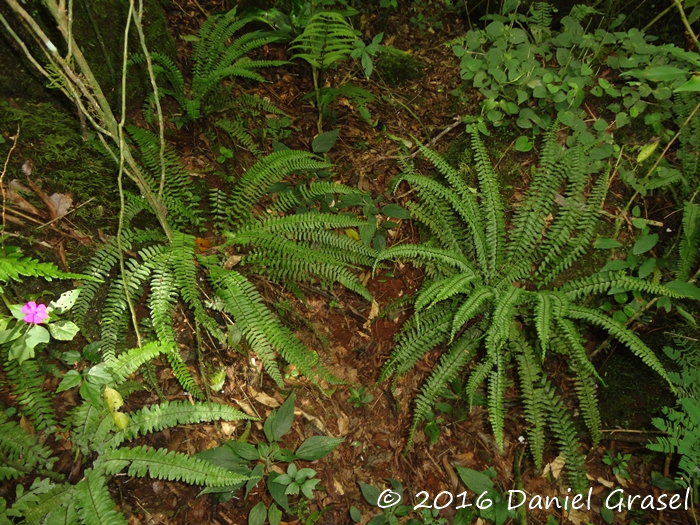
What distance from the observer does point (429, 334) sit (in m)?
3.24

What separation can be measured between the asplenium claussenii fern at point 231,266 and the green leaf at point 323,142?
0.52 m

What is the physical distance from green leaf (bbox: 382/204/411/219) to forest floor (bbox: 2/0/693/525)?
0.38 metres

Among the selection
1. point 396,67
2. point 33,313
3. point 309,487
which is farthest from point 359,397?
point 396,67

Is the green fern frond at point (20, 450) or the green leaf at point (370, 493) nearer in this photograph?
the green fern frond at point (20, 450)

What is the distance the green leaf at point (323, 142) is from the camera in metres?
3.77

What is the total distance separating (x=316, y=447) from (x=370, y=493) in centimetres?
50

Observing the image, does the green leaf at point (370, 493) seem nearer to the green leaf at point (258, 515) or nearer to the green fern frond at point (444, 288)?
the green leaf at point (258, 515)

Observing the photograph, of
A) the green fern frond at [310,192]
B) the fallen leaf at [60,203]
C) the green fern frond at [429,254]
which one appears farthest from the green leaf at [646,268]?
the fallen leaf at [60,203]

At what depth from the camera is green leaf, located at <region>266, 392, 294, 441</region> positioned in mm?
2730

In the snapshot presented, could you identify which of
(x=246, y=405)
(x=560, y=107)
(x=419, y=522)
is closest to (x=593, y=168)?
(x=560, y=107)

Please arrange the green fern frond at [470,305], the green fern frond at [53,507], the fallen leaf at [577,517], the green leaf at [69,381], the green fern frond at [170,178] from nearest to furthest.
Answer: the green fern frond at [53,507] < the green leaf at [69,381] < the green fern frond at [470,305] < the green fern frond at [170,178] < the fallen leaf at [577,517]

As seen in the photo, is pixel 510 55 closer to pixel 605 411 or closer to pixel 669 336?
pixel 669 336

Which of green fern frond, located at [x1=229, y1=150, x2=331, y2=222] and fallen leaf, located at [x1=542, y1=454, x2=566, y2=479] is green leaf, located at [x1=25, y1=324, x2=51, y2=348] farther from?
fallen leaf, located at [x1=542, y1=454, x2=566, y2=479]

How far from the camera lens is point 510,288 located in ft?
10.0
